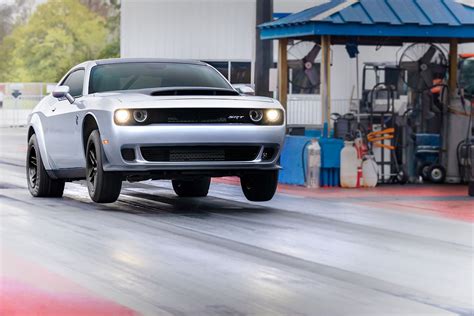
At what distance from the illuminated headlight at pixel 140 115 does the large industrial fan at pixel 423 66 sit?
8007 millimetres

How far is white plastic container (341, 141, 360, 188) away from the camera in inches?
764

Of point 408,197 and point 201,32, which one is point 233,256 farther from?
point 201,32

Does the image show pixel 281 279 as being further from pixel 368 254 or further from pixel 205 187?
pixel 205 187

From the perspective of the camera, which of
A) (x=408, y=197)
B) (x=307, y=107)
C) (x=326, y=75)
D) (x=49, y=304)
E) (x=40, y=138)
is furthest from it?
(x=307, y=107)

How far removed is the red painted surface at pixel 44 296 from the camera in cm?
813

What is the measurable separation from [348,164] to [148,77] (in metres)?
4.90

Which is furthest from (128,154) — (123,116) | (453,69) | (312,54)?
(453,69)

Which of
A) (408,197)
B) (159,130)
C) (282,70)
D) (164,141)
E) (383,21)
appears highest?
(383,21)

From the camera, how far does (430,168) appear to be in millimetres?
21016

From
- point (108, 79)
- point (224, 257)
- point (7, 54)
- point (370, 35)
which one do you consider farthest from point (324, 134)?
point (7, 54)

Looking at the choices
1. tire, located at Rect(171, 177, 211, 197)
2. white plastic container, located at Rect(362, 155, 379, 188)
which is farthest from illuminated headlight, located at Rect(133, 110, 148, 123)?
white plastic container, located at Rect(362, 155, 379, 188)

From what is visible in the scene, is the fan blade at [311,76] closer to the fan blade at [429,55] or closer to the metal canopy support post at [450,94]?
the fan blade at [429,55]

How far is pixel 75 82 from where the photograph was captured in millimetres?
16109

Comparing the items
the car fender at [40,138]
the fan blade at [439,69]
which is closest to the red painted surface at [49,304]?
the car fender at [40,138]
